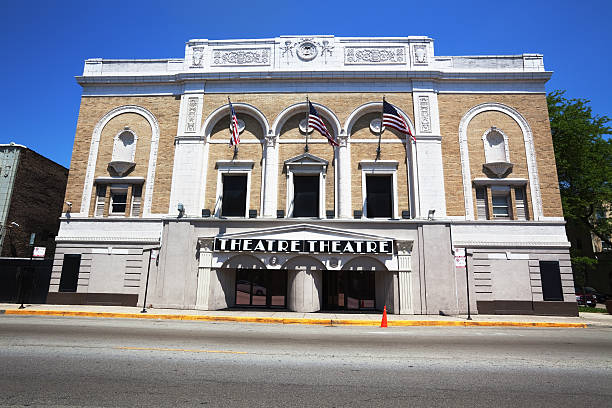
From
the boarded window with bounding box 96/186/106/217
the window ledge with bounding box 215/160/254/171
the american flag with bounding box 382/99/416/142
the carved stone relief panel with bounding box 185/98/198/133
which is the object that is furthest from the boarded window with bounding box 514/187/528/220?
the boarded window with bounding box 96/186/106/217

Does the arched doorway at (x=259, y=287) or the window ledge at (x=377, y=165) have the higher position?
the window ledge at (x=377, y=165)

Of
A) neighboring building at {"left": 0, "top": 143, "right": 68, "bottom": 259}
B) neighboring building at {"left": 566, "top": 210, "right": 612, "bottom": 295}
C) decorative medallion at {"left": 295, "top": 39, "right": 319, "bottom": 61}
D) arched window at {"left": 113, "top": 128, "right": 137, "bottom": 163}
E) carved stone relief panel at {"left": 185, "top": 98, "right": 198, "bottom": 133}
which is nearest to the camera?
carved stone relief panel at {"left": 185, "top": 98, "right": 198, "bottom": 133}

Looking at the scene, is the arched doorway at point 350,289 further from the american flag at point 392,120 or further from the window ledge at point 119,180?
the window ledge at point 119,180

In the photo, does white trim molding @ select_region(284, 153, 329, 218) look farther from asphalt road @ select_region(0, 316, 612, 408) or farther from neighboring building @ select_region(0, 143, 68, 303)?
neighboring building @ select_region(0, 143, 68, 303)

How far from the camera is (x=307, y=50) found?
832 inches

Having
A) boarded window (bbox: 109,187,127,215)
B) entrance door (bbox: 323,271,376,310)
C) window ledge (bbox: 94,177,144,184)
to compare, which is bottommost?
entrance door (bbox: 323,271,376,310)

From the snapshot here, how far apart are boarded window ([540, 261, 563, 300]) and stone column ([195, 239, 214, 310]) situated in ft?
56.6

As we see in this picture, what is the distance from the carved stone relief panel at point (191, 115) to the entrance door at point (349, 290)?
1145 centimetres

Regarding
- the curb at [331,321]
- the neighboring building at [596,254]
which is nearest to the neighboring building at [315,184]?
the curb at [331,321]

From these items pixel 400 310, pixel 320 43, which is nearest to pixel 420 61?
pixel 320 43

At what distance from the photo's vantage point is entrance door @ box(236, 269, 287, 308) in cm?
1875

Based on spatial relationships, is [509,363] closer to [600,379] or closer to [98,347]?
[600,379]

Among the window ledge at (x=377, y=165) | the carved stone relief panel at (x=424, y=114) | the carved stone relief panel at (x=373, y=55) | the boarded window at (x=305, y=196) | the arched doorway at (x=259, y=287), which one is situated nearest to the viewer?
the arched doorway at (x=259, y=287)

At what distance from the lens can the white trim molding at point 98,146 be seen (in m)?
19.8
